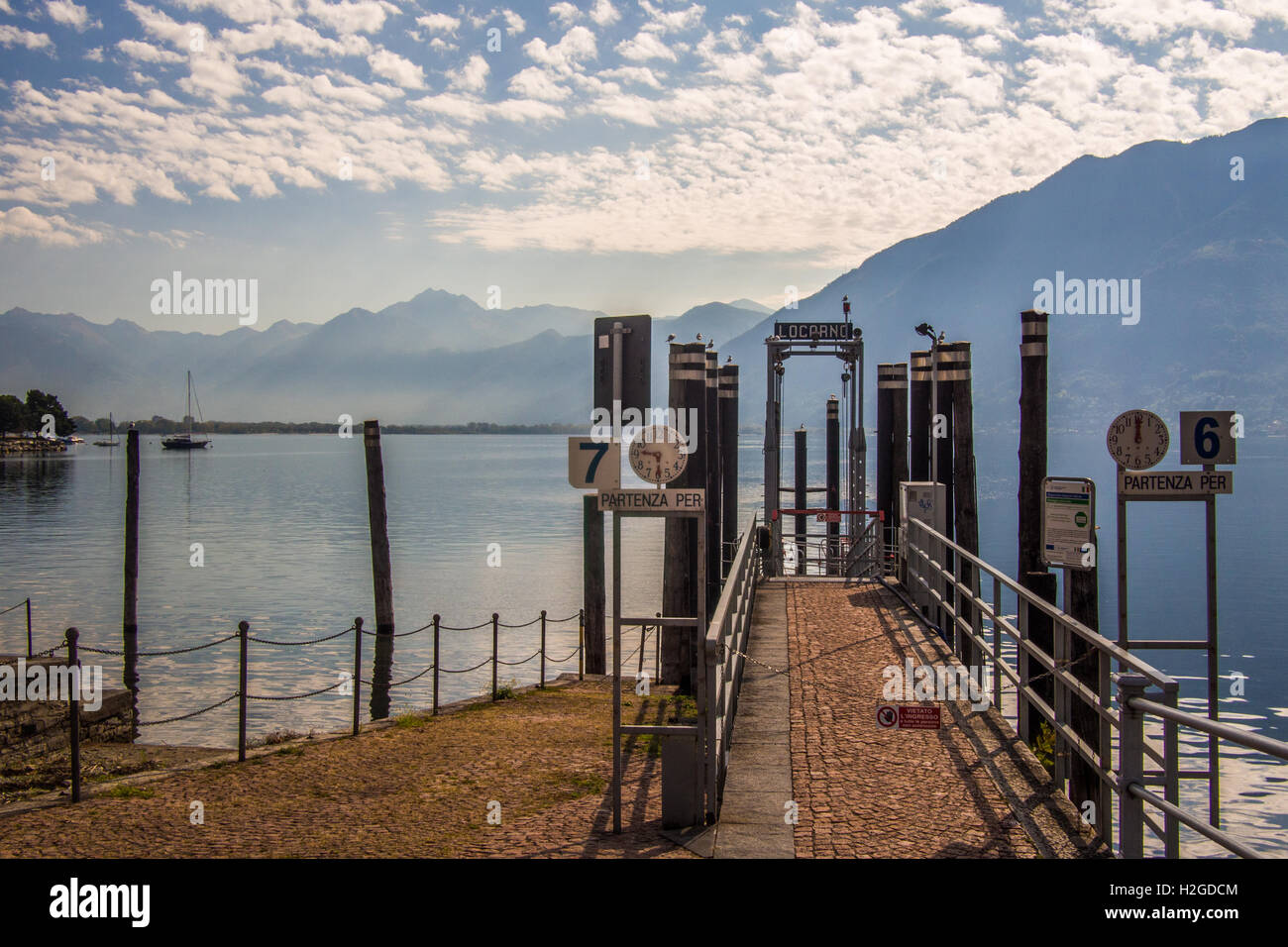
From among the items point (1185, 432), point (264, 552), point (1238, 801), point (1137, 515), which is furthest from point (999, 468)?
point (1185, 432)

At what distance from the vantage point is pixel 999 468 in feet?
422

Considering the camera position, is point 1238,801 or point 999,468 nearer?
point 1238,801

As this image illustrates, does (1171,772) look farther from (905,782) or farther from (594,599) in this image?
(594,599)

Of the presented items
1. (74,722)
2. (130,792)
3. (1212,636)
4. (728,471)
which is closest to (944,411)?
(728,471)

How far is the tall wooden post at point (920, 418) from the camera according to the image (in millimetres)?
22672

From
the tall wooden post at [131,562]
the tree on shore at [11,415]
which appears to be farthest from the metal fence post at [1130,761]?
the tree on shore at [11,415]

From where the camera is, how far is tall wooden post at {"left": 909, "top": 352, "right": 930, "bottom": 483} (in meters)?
22.7

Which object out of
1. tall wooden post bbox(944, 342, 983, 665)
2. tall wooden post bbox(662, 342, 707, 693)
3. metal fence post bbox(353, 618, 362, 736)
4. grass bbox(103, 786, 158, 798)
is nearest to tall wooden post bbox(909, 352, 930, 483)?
tall wooden post bbox(944, 342, 983, 665)

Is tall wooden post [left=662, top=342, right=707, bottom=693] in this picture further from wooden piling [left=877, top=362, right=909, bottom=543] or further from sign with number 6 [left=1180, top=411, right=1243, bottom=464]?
wooden piling [left=877, top=362, right=909, bottom=543]

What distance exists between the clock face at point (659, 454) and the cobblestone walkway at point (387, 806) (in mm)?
2613

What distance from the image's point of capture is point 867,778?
8125 millimetres

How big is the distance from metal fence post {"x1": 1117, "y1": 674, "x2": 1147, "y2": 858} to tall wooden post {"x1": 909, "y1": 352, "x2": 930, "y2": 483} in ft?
55.9

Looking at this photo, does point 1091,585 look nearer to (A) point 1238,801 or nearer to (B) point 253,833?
(B) point 253,833
